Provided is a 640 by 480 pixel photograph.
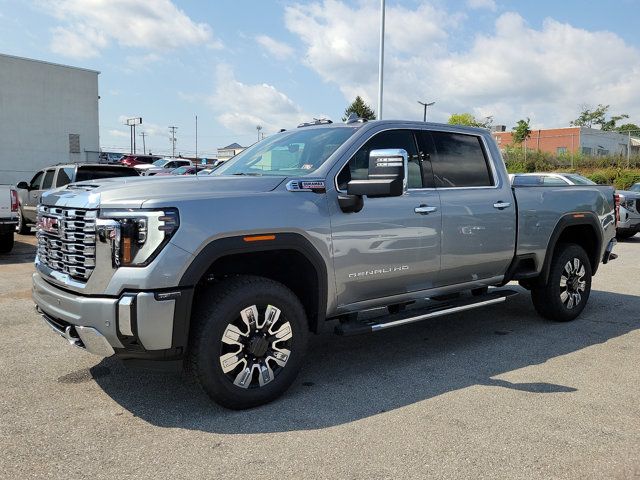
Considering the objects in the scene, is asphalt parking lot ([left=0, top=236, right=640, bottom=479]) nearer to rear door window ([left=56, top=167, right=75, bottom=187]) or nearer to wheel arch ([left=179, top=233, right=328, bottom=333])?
wheel arch ([left=179, top=233, right=328, bottom=333])

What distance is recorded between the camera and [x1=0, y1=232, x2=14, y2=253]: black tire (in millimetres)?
11008

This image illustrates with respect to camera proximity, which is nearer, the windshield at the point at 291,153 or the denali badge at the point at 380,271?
the denali badge at the point at 380,271

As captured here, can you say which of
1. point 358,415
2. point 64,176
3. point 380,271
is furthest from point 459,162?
point 64,176

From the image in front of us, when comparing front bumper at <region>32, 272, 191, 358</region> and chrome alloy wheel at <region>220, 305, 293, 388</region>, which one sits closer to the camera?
front bumper at <region>32, 272, 191, 358</region>

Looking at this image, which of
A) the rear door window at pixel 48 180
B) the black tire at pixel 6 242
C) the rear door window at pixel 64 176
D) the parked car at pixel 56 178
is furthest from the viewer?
the rear door window at pixel 48 180

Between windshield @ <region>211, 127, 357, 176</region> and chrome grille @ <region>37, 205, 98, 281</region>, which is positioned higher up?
windshield @ <region>211, 127, 357, 176</region>

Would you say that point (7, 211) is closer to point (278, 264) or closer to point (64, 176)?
point (64, 176)

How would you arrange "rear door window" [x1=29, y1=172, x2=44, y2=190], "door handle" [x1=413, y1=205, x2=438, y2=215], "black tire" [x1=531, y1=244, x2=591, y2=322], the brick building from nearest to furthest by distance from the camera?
"door handle" [x1=413, y1=205, x2=438, y2=215] < "black tire" [x1=531, y1=244, x2=591, y2=322] < "rear door window" [x1=29, y1=172, x2=44, y2=190] < the brick building

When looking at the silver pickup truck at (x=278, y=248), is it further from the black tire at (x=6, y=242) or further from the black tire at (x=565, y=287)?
the black tire at (x=6, y=242)

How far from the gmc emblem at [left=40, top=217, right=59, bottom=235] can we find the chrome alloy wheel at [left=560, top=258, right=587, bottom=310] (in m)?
4.97

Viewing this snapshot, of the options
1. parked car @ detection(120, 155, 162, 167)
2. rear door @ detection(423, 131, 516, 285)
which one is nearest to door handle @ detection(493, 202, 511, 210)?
rear door @ detection(423, 131, 516, 285)

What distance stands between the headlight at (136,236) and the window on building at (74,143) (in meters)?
31.1

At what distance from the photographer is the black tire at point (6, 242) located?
1101cm

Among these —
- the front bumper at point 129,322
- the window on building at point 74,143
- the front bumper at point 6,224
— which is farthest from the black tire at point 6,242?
the window on building at point 74,143
